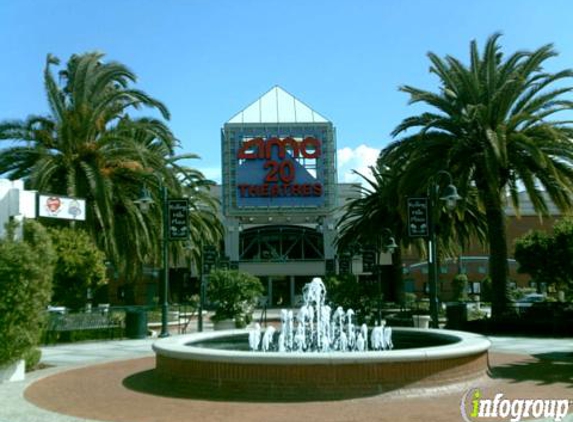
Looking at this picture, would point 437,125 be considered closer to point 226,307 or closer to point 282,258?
point 226,307

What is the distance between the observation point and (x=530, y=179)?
25312 mm

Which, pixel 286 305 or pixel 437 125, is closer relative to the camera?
pixel 437 125

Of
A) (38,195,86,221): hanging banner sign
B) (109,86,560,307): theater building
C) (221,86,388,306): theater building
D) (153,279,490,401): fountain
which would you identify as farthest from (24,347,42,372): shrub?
(221,86,388,306): theater building

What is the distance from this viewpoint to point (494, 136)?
2428 centimetres

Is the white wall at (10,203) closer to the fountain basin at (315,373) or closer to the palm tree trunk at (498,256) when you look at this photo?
the fountain basin at (315,373)

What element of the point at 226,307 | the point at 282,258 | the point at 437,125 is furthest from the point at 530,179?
the point at 282,258

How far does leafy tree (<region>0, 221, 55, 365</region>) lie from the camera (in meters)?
14.1

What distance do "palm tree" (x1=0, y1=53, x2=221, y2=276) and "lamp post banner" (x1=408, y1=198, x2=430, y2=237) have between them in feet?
34.4

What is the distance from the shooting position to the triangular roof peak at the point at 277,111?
5372cm

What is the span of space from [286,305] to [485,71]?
3469cm

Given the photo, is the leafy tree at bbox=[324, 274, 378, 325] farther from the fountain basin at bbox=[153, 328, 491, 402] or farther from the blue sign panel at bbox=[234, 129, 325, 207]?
the blue sign panel at bbox=[234, 129, 325, 207]

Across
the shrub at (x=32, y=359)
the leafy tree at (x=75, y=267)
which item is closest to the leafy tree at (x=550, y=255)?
the leafy tree at (x=75, y=267)

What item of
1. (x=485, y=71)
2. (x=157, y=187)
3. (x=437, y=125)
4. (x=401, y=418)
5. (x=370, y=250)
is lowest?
(x=401, y=418)

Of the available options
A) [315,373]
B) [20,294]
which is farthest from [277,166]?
[315,373]
